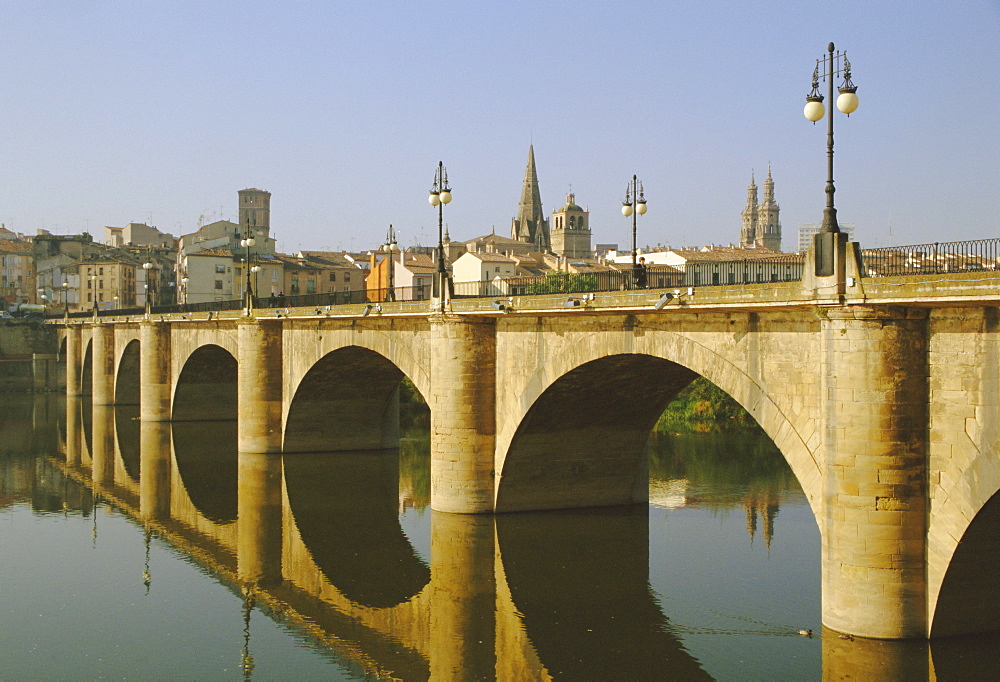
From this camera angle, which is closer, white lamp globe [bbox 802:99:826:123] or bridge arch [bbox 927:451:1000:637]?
bridge arch [bbox 927:451:1000:637]

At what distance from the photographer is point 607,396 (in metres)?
24.3

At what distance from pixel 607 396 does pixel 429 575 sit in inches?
238

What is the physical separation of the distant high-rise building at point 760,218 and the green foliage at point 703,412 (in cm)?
12326

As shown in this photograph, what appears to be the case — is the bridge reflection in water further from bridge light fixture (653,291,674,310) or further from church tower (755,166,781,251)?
church tower (755,166,781,251)

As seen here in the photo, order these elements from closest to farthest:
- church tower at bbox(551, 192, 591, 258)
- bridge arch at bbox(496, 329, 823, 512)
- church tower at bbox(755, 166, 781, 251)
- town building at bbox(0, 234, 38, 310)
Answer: bridge arch at bbox(496, 329, 823, 512) → town building at bbox(0, 234, 38, 310) → church tower at bbox(551, 192, 591, 258) → church tower at bbox(755, 166, 781, 251)

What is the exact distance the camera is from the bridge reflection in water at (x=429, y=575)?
1634 centimetres

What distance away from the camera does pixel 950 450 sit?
1355 centimetres

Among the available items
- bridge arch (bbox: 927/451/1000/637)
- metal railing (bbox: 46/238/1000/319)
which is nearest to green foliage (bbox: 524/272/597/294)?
metal railing (bbox: 46/238/1000/319)

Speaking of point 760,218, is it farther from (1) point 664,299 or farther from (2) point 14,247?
(1) point 664,299

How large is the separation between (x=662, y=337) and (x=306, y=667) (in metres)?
8.72

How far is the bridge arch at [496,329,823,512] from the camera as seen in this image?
18016 millimetres

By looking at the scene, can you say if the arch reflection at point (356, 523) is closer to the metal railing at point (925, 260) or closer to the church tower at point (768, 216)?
the metal railing at point (925, 260)

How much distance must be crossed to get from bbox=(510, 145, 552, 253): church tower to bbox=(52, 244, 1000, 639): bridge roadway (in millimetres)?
127930

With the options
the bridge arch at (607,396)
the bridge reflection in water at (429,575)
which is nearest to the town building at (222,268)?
the bridge reflection in water at (429,575)
